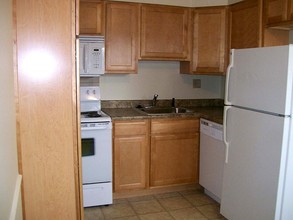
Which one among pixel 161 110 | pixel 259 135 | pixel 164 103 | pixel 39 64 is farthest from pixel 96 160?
pixel 259 135

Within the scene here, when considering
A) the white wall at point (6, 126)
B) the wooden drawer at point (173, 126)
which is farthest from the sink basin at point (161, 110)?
the white wall at point (6, 126)

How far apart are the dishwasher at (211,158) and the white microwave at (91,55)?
1.30m

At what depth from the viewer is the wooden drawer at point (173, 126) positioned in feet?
10.6

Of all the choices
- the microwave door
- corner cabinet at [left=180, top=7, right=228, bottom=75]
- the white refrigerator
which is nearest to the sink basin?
corner cabinet at [left=180, top=7, right=228, bottom=75]

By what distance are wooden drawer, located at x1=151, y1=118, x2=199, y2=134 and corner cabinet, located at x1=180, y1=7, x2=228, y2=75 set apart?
0.67m

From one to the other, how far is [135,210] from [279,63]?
1.97 meters

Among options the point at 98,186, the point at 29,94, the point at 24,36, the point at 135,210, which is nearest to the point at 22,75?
the point at 29,94

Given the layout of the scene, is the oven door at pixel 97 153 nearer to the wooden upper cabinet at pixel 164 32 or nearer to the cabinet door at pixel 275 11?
the wooden upper cabinet at pixel 164 32

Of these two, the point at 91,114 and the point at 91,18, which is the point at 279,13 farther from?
the point at 91,114

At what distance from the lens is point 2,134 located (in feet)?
4.17

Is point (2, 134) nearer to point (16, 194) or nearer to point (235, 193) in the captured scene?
point (16, 194)

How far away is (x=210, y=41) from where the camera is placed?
11.4 feet

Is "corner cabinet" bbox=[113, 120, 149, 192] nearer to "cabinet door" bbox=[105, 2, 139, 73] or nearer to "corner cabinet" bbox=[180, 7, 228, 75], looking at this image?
"cabinet door" bbox=[105, 2, 139, 73]

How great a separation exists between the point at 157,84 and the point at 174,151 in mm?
948
